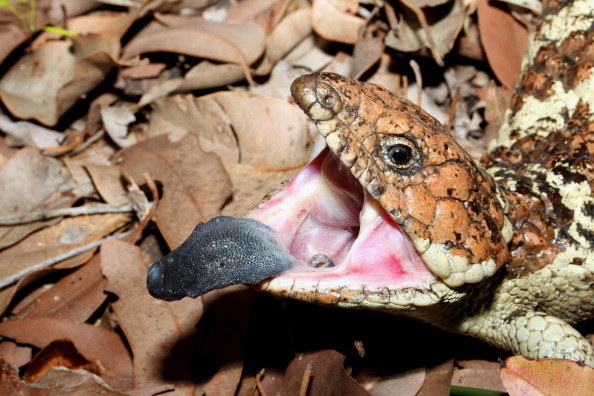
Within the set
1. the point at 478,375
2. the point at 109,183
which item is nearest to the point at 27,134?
the point at 109,183

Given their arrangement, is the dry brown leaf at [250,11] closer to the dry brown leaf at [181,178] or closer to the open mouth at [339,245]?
the dry brown leaf at [181,178]

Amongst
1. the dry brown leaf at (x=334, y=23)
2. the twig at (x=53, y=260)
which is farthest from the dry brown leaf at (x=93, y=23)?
the twig at (x=53, y=260)

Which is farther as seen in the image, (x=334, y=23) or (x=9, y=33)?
(x=9, y=33)

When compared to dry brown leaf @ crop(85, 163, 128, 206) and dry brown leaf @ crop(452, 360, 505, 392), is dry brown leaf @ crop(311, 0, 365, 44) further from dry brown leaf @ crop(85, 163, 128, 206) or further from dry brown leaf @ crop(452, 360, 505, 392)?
dry brown leaf @ crop(452, 360, 505, 392)

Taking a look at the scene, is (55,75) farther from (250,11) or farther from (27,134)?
(250,11)

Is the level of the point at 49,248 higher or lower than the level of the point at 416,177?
lower

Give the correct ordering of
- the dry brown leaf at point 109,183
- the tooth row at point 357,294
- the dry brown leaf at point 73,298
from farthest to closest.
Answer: the dry brown leaf at point 109,183, the dry brown leaf at point 73,298, the tooth row at point 357,294

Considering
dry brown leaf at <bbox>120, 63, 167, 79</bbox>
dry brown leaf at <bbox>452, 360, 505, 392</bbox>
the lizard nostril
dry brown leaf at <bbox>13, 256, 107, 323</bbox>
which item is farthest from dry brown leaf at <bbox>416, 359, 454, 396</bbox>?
dry brown leaf at <bbox>120, 63, 167, 79</bbox>
